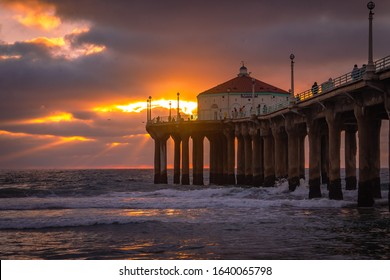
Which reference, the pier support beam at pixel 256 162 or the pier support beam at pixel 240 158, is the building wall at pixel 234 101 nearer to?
the pier support beam at pixel 240 158

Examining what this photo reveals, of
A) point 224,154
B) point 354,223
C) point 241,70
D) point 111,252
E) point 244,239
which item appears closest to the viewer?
point 111,252

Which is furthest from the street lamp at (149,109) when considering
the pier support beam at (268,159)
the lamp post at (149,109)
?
the pier support beam at (268,159)

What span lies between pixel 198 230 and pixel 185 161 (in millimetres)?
45639

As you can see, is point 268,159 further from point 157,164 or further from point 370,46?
point 370,46

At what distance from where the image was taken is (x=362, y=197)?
31922 millimetres

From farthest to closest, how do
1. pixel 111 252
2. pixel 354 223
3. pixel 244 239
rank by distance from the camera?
1. pixel 354 223
2. pixel 244 239
3. pixel 111 252

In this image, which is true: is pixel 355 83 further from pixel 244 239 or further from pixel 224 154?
pixel 224 154

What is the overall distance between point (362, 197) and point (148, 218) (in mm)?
11455

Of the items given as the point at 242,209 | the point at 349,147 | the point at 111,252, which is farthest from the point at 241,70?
the point at 111,252

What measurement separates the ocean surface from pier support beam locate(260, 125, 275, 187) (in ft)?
60.2

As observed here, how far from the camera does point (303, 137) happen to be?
60656mm

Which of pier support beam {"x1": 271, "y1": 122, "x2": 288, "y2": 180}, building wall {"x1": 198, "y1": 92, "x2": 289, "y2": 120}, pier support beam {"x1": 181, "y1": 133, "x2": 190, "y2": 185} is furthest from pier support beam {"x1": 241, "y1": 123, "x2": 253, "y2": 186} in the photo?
building wall {"x1": 198, "y1": 92, "x2": 289, "y2": 120}

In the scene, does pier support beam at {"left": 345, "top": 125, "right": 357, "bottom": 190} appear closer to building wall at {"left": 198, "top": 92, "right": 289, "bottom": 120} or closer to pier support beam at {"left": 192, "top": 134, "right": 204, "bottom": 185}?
pier support beam at {"left": 192, "top": 134, "right": 204, "bottom": 185}

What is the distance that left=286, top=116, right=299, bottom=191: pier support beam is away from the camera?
1851 inches
